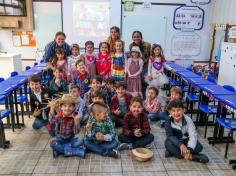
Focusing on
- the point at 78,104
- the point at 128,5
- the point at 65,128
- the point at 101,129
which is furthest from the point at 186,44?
the point at 65,128

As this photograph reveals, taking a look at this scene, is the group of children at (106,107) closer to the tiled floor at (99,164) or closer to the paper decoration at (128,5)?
the tiled floor at (99,164)

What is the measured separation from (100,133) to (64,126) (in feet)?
1.29

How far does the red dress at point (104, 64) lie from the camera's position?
3.98 m

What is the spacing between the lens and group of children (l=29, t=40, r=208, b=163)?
8.52ft

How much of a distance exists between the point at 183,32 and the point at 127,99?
335cm

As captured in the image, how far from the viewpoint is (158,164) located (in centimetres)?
251

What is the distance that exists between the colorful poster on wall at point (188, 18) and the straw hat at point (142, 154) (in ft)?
13.6

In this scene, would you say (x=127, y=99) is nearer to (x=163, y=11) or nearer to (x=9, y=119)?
(x=9, y=119)

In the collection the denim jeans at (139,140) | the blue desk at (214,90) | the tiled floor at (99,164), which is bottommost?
the tiled floor at (99,164)

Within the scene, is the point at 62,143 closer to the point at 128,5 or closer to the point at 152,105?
the point at 152,105

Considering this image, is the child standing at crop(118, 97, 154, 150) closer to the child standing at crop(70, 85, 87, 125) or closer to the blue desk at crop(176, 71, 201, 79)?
the child standing at crop(70, 85, 87, 125)

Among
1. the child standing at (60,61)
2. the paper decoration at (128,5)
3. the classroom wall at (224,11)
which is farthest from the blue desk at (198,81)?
the paper decoration at (128,5)

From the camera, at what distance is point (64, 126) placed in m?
2.59

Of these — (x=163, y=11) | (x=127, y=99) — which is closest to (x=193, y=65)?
(x=163, y=11)
